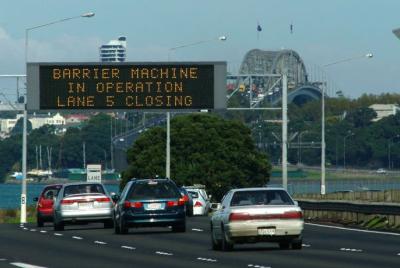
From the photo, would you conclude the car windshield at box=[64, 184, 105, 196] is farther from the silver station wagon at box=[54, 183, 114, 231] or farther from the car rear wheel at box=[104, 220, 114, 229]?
Answer: the car rear wheel at box=[104, 220, 114, 229]

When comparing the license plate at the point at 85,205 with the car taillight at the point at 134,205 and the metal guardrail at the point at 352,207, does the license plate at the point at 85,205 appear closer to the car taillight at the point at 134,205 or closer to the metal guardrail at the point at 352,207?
the car taillight at the point at 134,205

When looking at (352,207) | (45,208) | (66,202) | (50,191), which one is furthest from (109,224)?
(352,207)

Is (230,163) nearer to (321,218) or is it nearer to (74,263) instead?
(321,218)

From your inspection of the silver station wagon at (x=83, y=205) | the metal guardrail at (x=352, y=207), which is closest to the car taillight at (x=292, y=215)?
the metal guardrail at (x=352, y=207)

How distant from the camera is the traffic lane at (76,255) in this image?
30328mm

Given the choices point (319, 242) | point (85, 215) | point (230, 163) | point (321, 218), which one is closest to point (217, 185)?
point (230, 163)

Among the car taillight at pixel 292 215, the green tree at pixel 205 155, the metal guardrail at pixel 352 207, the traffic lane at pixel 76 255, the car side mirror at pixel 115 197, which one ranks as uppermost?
the green tree at pixel 205 155

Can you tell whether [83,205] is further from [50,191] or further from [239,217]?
[239,217]

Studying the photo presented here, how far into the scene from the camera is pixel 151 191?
144ft

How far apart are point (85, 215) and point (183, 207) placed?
528 centimetres

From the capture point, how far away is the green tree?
112875 millimetres

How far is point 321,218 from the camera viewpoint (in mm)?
55188

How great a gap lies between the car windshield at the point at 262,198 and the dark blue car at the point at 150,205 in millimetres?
9114

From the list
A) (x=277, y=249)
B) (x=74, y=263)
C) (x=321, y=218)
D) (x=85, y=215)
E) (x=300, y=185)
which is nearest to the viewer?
(x=74, y=263)
